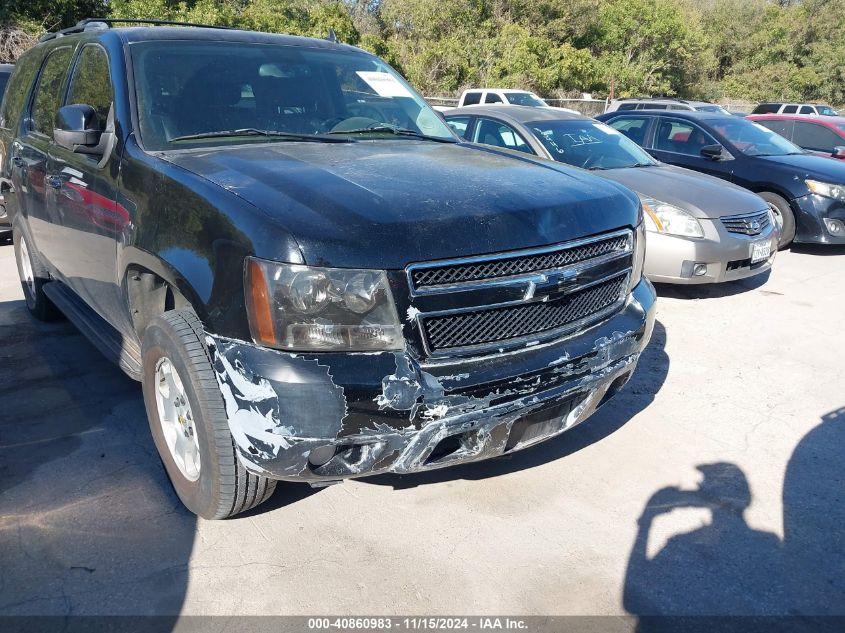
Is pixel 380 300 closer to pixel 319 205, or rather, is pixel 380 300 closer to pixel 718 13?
pixel 319 205

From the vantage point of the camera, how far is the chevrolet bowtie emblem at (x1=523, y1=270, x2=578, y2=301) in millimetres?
2697

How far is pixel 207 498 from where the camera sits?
9.27ft

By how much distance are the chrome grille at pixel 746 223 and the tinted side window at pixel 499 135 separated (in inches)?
78.7

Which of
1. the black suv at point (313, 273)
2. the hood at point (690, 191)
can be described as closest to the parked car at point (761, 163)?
the hood at point (690, 191)

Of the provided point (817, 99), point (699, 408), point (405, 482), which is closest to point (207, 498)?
point (405, 482)

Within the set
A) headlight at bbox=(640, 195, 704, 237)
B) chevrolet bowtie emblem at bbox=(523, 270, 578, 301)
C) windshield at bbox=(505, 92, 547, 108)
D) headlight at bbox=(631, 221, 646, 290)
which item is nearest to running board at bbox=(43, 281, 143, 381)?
chevrolet bowtie emblem at bbox=(523, 270, 578, 301)

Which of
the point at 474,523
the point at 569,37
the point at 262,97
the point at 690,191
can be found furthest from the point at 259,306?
the point at 569,37

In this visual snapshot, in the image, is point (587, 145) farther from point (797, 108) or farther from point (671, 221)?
point (797, 108)

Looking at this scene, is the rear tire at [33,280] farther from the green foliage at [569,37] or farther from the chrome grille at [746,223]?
the green foliage at [569,37]

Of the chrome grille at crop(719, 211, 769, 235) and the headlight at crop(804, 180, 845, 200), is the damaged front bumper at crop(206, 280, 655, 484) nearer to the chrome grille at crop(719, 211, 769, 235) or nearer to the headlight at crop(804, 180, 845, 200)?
the chrome grille at crop(719, 211, 769, 235)

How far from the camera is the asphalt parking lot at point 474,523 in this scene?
2648mm

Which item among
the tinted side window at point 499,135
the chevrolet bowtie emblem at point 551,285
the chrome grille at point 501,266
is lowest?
the tinted side window at point 499,135

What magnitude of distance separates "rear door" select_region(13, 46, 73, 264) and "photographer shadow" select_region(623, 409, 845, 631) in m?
3.73

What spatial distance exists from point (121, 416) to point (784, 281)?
640cm
